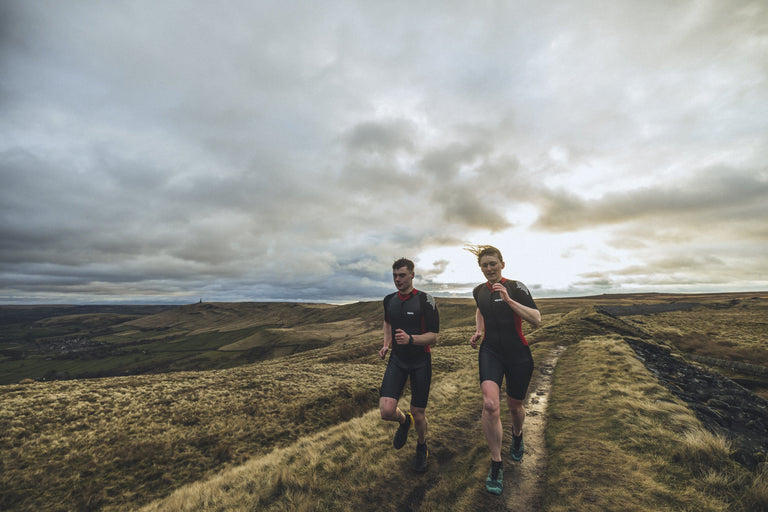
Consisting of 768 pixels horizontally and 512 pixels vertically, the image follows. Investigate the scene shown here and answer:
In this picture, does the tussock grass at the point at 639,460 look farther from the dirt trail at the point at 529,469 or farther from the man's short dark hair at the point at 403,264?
the man's short dark hair at the point at 403,264

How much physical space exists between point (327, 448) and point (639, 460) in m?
8.17

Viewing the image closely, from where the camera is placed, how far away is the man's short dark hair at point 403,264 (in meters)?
7.04

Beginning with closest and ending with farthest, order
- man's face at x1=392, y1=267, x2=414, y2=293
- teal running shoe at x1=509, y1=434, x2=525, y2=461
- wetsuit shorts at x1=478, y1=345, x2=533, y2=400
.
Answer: wetsuit shorts at x1=478, y1=345, x2=533, y2=400 < teal running shoe at x1=509, y1=434, x2=525, y2=461 < man's face at x1=392, y1=267, x2=414, y2=293

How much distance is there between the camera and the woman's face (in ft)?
21.0

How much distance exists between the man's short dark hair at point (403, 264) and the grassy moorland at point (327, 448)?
196 inches

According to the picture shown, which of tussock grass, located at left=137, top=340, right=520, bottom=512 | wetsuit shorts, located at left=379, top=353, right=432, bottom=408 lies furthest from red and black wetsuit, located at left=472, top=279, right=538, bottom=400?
tussock grass, located at left=137, top=340, right=520, bottom=512

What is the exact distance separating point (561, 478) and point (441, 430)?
12.4 ft

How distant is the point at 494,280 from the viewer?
6.55 meters

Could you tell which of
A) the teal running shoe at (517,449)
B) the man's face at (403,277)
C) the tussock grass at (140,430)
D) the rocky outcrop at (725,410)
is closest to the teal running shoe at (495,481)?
the teal running shoe at (517,449)

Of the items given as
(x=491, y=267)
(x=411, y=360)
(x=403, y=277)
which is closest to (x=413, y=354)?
(x=411, y=360)

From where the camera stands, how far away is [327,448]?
8836mm

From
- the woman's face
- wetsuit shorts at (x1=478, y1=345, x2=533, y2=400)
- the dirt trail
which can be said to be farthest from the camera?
the woman's face

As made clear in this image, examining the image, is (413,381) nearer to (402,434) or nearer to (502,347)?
(402,434)

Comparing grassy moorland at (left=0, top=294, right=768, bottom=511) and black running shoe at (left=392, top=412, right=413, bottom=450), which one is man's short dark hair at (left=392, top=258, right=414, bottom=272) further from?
grassy moorland at (left=0, top=294, right=768, bottom=511)
